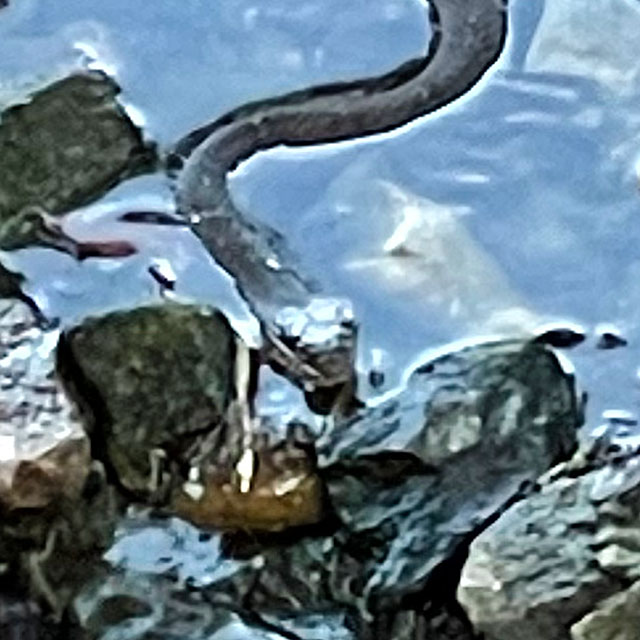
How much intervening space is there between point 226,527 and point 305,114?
1.65ft

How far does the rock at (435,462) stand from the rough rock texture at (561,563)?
0.05 metres

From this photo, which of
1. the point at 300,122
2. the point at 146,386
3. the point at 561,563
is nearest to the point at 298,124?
the point at 300,122

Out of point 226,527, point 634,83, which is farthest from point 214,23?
point 226,527

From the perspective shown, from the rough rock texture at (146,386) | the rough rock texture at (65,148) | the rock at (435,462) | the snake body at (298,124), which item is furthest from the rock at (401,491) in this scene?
the rough rock texture at (65,148)

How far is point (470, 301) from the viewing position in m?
1.90

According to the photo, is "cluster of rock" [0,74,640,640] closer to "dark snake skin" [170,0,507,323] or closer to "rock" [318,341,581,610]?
"rock" [318,341,581,610]

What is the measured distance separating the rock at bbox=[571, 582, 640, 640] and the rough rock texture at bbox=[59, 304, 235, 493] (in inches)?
15.1

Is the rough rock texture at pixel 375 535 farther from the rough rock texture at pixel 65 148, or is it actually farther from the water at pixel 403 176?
the rough rock texture at pixel 65 148

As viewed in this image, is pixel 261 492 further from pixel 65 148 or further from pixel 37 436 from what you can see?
pixel 65 148

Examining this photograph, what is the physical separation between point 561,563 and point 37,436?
452mm

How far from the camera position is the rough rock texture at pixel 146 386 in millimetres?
1770

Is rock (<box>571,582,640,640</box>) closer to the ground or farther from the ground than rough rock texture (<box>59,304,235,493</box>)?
closer to the ground

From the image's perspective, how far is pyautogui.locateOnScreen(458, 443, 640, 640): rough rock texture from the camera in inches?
63.7

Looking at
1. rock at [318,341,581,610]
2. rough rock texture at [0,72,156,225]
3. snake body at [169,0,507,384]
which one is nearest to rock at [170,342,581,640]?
rock at [318,341,581,610]
